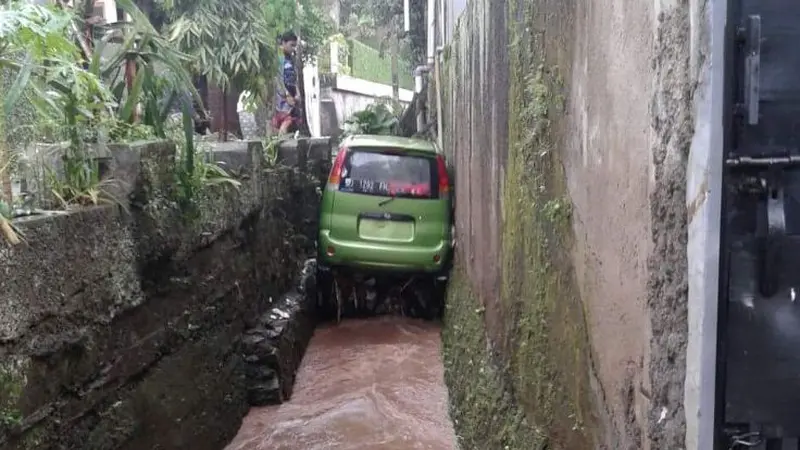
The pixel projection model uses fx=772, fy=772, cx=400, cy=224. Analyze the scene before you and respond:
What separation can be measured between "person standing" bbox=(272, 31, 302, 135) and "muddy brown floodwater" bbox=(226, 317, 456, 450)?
498 centimetres

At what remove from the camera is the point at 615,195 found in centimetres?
215

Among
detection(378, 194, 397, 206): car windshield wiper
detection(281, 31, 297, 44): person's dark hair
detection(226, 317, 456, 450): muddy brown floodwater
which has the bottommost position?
detection(226, 317, 456, 450): muddy brown floodwater

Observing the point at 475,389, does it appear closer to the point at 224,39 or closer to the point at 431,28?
the point at 224,39

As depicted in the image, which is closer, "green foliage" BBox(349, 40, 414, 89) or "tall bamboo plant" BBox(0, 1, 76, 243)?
"tall bamboo plant" BBox(0, 1, 76, 243)

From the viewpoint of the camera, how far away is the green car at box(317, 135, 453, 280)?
7.95 meters

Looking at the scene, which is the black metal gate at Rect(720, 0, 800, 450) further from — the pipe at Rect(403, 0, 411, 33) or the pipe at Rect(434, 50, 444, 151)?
the pipe at Rect(403, 0, 411, 33)

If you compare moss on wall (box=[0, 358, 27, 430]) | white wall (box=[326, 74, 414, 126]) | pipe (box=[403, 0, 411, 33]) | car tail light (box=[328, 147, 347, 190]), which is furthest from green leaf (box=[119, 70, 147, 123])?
white wall (box=[326, 74, 414, 126])

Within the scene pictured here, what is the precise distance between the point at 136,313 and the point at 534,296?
2.05 meters

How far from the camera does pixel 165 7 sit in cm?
873

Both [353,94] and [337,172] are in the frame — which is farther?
[353,94]

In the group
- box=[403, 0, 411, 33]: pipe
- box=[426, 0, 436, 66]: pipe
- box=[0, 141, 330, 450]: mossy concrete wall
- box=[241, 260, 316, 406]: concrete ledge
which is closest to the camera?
box=[0, 141, 330, 450]: mossy concrete wall

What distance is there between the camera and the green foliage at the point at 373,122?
14.9 m

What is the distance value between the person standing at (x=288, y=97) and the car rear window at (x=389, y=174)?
14.2 ft

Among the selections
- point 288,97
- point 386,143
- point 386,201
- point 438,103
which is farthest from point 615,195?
point 288,97
